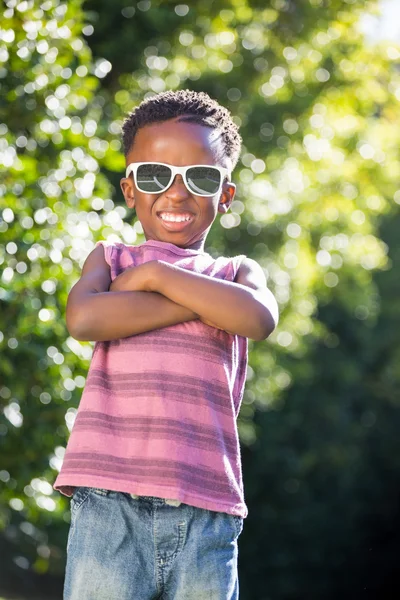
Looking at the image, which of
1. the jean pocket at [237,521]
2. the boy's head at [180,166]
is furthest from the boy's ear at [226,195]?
the jean pocket at [237,521]

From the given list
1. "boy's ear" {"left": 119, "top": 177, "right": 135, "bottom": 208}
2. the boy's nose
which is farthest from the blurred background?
the boy's nose

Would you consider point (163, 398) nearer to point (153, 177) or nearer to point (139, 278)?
point (139, 278)

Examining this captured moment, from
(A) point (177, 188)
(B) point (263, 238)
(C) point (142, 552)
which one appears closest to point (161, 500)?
(C) point (142, 552)

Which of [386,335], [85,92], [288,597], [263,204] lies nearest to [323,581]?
[288,597]

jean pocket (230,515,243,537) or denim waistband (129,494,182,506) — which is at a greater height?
denim waistband (129,494,182,506)

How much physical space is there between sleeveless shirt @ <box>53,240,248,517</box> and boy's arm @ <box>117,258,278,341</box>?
0.08 meters

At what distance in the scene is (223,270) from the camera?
8.76 ft

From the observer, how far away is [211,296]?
247 cm

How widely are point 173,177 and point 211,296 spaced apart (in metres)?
0.33

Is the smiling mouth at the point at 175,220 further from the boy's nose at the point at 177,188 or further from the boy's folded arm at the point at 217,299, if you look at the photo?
the boy's folded arm at the point at 217,299

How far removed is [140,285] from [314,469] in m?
15.8

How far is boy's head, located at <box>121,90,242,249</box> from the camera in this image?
8.62 ft

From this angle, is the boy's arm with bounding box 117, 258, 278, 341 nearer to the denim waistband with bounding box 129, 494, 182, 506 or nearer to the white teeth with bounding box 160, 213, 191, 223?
the white teeth with bounding box 160, 213, 191, 223

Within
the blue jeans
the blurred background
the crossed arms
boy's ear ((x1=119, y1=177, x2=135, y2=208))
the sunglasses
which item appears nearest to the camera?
the blue jeans
